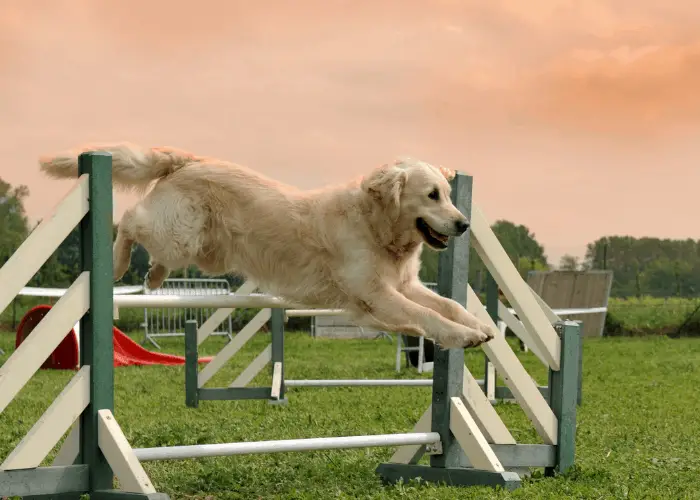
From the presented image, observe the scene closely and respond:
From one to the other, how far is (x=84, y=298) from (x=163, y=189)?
732 millimetres

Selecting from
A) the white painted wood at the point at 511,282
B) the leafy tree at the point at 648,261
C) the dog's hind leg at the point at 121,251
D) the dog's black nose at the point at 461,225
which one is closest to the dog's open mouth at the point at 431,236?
the dog's black nose at the point at 461,225

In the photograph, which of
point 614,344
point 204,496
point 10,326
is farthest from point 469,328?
point 10,326

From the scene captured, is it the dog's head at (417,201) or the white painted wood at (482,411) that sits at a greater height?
the dog's head at (417,201)

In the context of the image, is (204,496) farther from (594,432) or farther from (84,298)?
(594,432)

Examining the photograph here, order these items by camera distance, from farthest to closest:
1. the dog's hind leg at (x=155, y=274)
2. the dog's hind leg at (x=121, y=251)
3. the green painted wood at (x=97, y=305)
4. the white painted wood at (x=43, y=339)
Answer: the dog's hind leg at (x=155, y=274), the dog's hind leg at (x=121, y=251), the green painted wood at (x=97, y=305), the white painted wood at (x=43, y=339)

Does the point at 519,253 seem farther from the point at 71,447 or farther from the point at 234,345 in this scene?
the point at 71,447

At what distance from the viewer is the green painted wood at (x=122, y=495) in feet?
11.6

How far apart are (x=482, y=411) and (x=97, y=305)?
6.66 feet

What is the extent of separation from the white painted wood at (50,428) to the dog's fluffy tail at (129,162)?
1015 millimetres

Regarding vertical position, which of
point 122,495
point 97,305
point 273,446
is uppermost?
point 97,305

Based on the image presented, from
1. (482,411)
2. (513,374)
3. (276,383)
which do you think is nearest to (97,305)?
(482,411)

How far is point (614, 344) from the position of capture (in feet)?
49.1

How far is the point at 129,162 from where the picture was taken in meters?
4.16

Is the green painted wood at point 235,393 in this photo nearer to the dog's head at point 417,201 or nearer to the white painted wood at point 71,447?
the white painted wood at point 71,447
